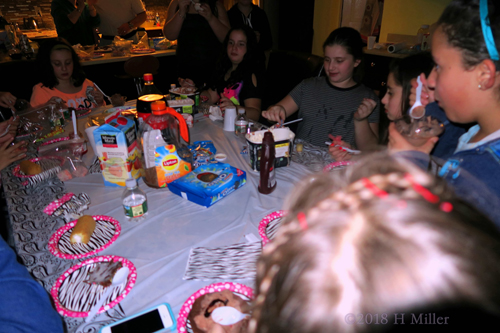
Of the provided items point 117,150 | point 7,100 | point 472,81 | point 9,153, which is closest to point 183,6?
point 7,100

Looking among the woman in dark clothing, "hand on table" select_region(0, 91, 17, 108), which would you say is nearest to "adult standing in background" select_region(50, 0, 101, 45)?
"hand on table" select_region(0, 91, 17, 108)

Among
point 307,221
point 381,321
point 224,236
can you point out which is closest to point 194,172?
point 224,236

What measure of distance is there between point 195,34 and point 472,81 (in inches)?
123

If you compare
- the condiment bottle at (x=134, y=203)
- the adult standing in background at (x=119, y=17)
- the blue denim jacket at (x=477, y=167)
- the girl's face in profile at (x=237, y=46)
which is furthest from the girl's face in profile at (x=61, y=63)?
the adult standing in background at (x=119, y=17)

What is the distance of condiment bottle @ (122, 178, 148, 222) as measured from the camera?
44.8 inches

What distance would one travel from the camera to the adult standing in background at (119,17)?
15.9 ft

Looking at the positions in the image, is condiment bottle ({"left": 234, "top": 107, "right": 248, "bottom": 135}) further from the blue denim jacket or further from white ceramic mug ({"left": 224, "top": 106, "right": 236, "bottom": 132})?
the blue denim jacket

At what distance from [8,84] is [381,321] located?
5259mm

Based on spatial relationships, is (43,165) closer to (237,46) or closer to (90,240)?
(90,240)

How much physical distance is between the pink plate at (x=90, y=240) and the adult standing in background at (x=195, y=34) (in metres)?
2.69

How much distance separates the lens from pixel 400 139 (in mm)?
1142

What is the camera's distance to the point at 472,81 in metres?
0.96

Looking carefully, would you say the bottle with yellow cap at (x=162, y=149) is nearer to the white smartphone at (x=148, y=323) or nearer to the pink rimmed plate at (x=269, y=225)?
the pink rimmed plate at (x=269, y=225)

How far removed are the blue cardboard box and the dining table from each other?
1.2 inches
